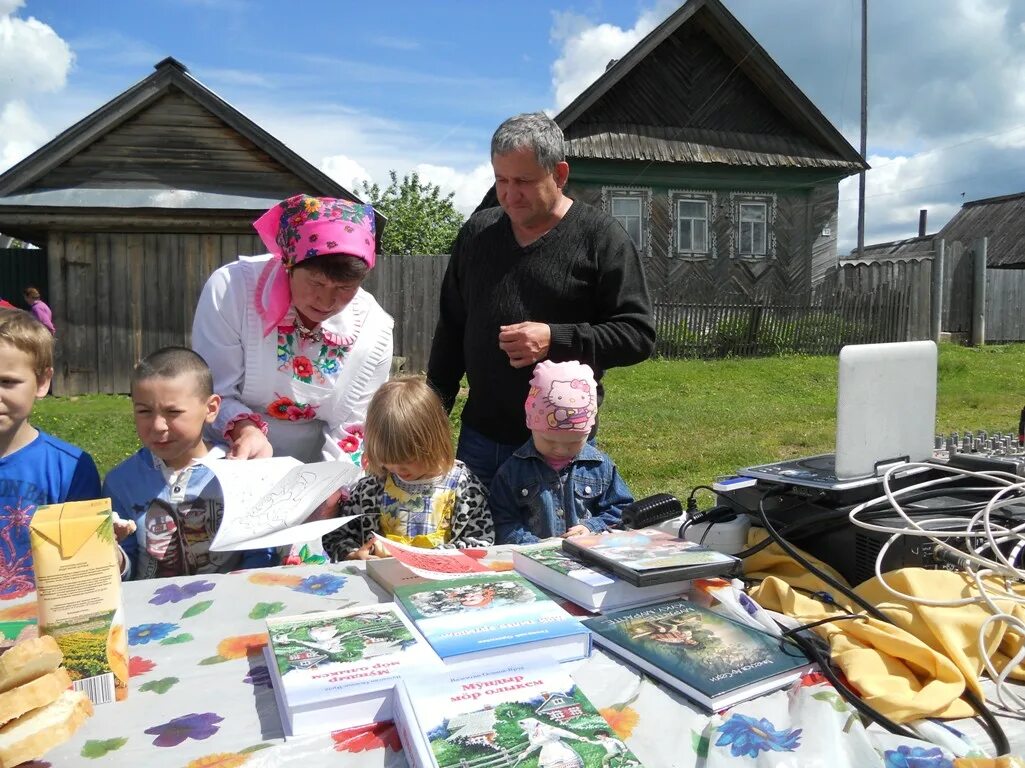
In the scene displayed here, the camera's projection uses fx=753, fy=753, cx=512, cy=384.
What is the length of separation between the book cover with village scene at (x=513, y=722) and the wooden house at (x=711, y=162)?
12.6 metres

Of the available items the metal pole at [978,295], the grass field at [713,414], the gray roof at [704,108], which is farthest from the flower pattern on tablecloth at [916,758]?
the metal pole at [978,295]

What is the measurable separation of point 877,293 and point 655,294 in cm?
385

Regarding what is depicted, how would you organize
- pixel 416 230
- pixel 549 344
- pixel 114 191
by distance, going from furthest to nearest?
pixel 416 230 < pixel 114 191 < pixel 549 344

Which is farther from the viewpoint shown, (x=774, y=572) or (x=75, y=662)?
(x=774, y=572)

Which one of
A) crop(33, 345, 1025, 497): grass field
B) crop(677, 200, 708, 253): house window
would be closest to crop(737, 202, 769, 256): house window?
crop(677, 200, 708, 253): house window

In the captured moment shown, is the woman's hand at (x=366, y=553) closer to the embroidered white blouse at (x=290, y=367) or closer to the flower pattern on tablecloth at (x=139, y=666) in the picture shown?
the embroidered white blouse at (x=290, y=367)

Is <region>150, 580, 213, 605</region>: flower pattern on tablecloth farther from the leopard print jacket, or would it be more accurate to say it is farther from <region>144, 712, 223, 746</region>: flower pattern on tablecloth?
the leopard print jacket

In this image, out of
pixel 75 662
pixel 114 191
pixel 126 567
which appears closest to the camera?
pixel 75 662

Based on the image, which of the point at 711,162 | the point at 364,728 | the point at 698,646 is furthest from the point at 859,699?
the point at 711,162

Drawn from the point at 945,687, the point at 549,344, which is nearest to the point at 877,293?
the point at 549,344

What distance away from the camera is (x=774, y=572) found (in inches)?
Result: 62.0

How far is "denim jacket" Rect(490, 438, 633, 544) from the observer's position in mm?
2252

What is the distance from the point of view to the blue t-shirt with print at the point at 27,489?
1.91 metres

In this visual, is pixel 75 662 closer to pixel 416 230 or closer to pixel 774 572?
pixel 774 572
